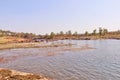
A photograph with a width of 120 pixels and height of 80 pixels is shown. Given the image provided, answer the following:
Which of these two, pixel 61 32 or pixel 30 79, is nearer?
pixel 30 79

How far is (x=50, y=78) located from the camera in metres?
19.4

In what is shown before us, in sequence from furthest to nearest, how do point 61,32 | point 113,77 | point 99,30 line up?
point 61,32 → point 99,30 → point 113,77

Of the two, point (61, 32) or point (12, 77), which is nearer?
point (12, 77)

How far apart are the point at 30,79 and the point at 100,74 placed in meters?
7.84

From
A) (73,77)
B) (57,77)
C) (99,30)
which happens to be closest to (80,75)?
(73,77)

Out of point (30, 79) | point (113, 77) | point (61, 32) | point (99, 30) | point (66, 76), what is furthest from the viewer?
A: point (61, 32)

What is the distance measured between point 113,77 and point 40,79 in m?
7.40

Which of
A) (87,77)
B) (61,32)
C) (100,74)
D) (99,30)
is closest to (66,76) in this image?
(87,77)

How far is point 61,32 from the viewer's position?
649 ft

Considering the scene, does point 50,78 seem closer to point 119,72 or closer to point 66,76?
point 66,76

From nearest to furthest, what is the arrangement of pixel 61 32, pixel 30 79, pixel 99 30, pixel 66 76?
pixel 30 79
pixel 66 76
pixel 99 30
pixel 61 32

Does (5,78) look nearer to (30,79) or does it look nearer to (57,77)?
(30,79)

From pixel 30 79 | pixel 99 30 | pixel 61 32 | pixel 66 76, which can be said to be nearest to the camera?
pixel 30 79

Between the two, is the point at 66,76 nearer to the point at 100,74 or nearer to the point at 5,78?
the point at 100,74
